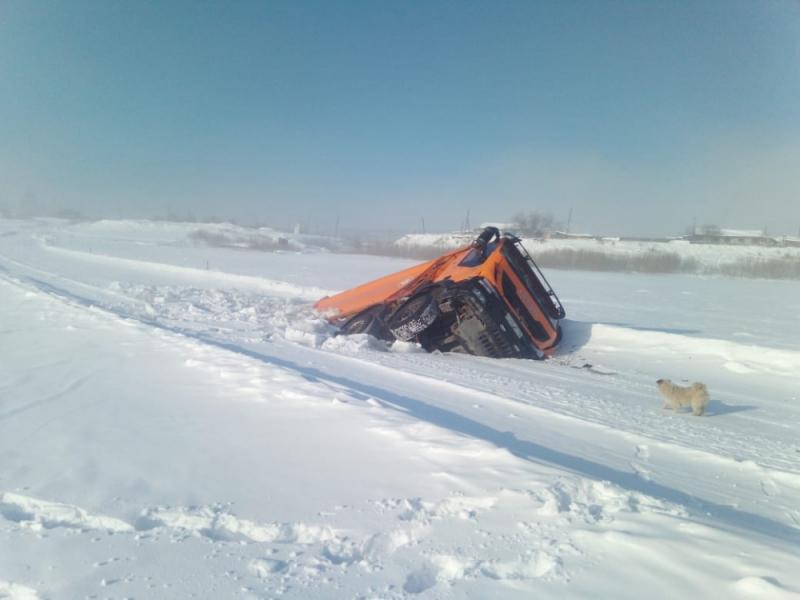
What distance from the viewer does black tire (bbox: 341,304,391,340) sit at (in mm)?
9538

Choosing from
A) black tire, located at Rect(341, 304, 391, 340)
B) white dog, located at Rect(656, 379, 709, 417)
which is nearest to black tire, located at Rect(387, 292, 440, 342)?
black tire, located at Rect(341, 304, 391, 340)

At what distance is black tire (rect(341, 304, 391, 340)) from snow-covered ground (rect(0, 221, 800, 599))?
1057 mm

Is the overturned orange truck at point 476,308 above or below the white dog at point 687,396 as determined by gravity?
above

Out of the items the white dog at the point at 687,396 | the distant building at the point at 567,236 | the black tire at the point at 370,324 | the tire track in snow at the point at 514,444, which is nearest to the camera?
the tire track in snow at the point at 514,444

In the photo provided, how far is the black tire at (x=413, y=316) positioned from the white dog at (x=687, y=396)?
11.9ft

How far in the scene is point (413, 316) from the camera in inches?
353

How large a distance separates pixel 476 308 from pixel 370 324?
2206 mm

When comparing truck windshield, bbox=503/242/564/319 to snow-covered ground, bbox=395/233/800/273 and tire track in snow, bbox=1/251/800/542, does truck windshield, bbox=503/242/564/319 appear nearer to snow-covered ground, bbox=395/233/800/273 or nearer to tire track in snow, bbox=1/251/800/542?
tire track in snow, bbox=1/251/800/542

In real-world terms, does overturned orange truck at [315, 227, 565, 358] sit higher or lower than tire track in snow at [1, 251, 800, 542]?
higher

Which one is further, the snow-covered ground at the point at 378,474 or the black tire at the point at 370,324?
the black tire at the point at 370,324

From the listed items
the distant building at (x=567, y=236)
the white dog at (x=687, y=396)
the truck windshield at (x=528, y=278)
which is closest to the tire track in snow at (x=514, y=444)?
the white dog at (x=687, y=396)

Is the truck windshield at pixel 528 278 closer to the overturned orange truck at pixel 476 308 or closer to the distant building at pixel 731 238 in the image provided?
the overturned orange truck at pixel 476 308

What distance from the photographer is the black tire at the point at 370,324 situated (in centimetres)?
954

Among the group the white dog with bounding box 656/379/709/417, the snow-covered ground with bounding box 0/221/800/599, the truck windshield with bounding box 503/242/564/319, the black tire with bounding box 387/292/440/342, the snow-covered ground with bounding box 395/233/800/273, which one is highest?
the snow-covered ground with bounding box 395/233/800/273
